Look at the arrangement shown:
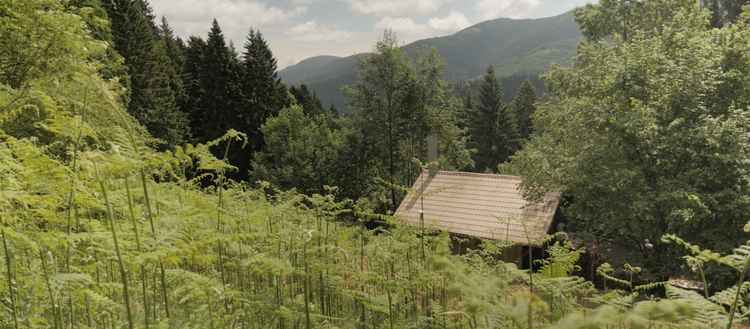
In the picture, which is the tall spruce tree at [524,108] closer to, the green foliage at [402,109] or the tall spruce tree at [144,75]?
the green foliage at [402,109]

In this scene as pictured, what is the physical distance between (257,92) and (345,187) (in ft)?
42.5

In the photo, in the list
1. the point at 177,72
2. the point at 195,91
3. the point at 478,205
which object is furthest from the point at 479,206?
the point at 177,72

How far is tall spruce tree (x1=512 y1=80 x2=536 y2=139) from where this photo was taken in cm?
5750

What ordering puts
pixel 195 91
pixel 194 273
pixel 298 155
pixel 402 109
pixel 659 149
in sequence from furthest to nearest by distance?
pixel 195 91 < pixel 298 155 < pixel 402 109 < pixel 659 149 < pixel 194 273

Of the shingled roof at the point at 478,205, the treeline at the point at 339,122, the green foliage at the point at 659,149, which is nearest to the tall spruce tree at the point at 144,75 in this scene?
the treeline at the point at 339,122

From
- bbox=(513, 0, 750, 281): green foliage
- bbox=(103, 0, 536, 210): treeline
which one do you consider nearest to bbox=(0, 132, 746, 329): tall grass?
bbox=(513, 0, 750, 281): green foliage

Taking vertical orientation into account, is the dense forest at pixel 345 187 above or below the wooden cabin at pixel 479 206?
above

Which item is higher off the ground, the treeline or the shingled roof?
the treeline

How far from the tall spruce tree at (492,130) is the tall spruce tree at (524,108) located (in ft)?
14.1

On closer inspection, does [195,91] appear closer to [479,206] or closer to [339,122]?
[339,122]

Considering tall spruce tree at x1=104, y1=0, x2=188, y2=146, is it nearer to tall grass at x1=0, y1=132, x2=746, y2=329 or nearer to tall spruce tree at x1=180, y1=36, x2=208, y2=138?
tall spruce tree at x1=180, y1=36, x2=208, y2=138

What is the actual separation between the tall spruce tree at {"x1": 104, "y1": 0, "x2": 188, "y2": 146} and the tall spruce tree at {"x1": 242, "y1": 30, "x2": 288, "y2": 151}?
5465 millimetres

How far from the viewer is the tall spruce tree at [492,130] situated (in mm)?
52500

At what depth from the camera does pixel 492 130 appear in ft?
174
